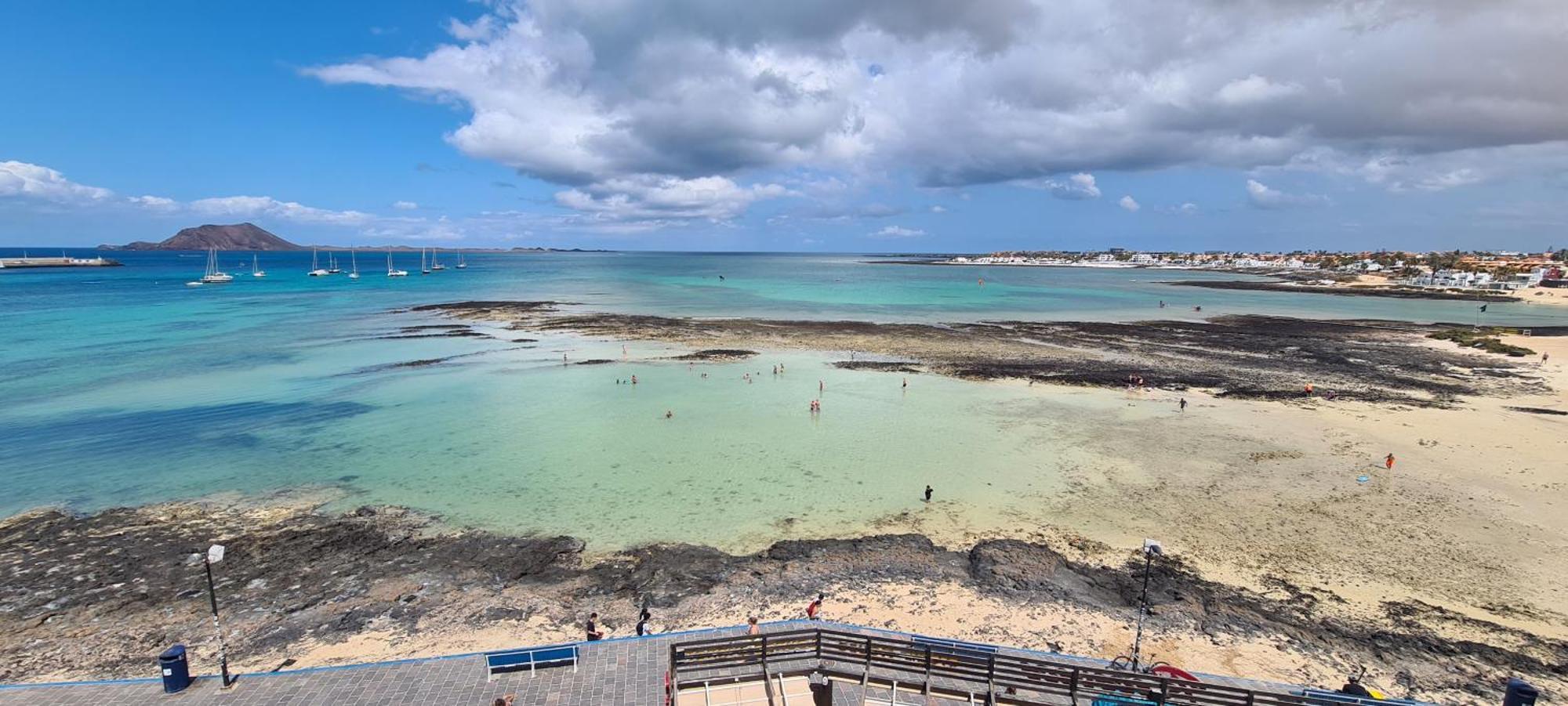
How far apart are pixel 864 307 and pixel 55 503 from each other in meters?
72.2

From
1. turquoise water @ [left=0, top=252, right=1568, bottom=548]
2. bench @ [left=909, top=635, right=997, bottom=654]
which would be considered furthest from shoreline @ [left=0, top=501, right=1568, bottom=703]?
bench @ [left=909, top=635, right=997, bottom=654]

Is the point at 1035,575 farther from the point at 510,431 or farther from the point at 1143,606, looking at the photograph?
the point at 510,431

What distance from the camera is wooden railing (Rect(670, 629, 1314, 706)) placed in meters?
10.0

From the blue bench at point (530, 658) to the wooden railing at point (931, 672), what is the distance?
79.6 inches

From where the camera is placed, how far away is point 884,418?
30.8 m

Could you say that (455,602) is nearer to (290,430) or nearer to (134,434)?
(290,430)

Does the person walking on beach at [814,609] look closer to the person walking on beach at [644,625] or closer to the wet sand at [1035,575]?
the wet sand at [1035,575]

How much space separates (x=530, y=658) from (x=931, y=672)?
262 inches

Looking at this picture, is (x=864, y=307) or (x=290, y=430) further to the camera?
(x=864, y=307)

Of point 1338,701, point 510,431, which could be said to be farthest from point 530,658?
point 510,431

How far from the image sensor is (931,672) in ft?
34.7

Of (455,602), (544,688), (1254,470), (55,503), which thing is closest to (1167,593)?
(1254,470)

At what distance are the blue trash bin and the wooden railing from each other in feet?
26.3

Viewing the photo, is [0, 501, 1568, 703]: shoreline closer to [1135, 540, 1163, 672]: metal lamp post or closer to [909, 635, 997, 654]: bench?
[1135, 540, 1163, 672]: metal lamp post
